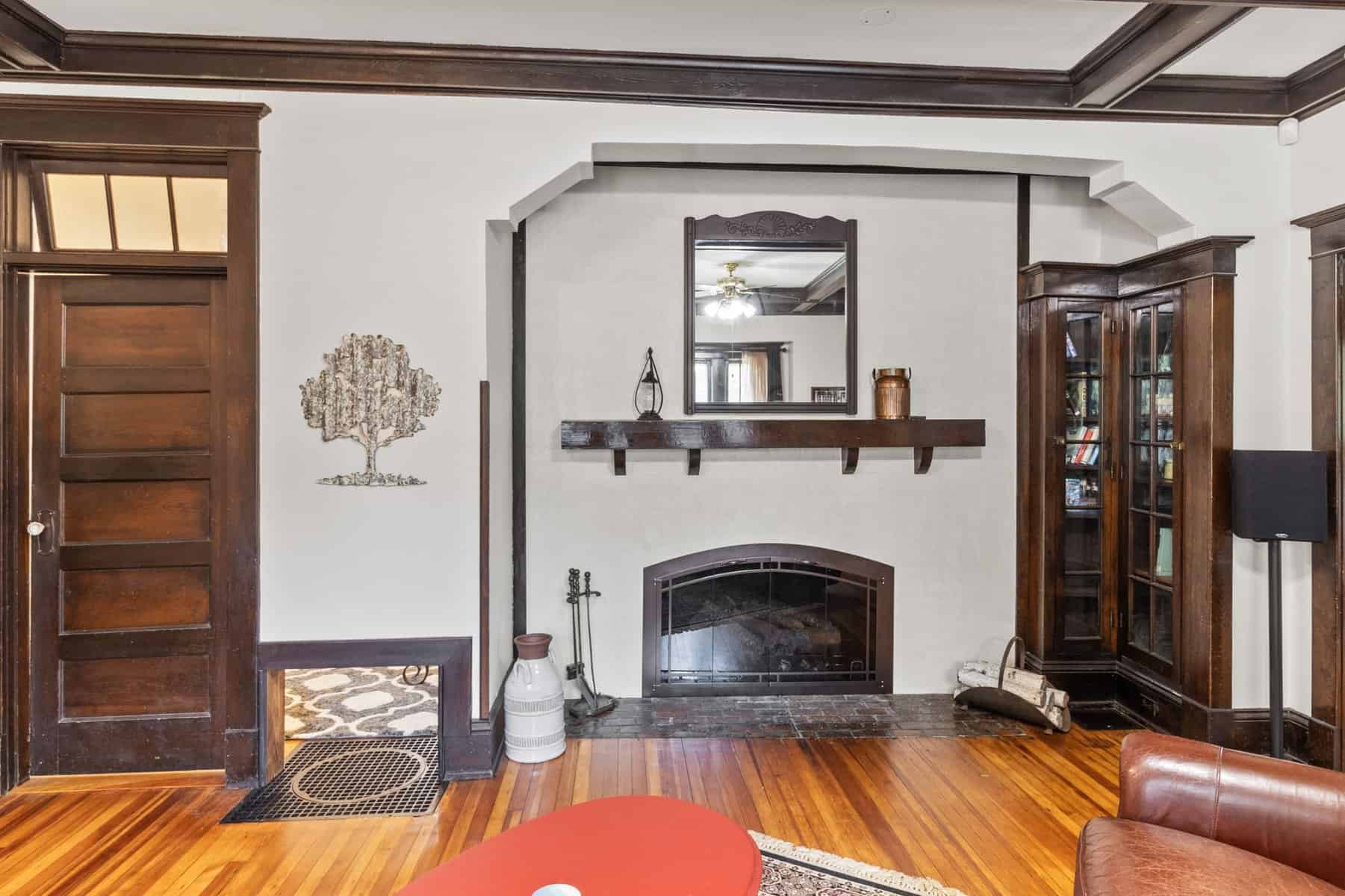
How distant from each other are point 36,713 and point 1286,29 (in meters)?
5.44

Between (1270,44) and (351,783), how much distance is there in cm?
459

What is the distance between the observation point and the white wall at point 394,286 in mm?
2869

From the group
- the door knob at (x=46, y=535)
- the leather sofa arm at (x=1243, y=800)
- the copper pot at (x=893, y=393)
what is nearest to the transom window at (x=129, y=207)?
the door knob at (x=46, y=535)

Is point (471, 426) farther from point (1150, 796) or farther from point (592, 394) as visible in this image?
point (1150, 796)

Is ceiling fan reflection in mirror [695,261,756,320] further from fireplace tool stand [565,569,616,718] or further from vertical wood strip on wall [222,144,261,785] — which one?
vertical wood strip on wall [222,144,261,785]

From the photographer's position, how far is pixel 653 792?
8.87 ft

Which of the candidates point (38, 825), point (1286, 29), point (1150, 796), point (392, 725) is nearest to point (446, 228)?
point (392, 725)

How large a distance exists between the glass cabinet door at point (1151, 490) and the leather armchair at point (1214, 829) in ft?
5.63

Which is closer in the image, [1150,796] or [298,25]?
[1150,796]

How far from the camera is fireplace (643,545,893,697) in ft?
12.0

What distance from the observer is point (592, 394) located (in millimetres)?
3602

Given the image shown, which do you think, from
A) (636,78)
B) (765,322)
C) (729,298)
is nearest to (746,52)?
(636,78)

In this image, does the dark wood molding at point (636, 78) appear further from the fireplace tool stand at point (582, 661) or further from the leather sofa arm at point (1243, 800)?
the leather sofa arm at point (1243, 800)

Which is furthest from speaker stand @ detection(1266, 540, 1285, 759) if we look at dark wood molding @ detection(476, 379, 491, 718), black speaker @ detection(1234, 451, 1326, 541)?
dark wood molding @ detection(476, 379, 491, 718)
